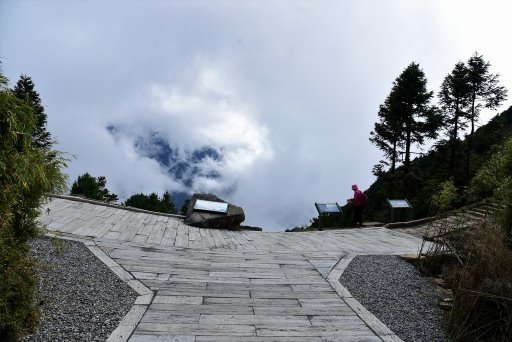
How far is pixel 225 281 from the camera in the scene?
16.7ft

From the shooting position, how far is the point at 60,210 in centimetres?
892

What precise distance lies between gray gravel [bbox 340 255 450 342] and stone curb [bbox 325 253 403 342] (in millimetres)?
88

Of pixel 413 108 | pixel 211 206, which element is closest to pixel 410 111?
pixel 413 108

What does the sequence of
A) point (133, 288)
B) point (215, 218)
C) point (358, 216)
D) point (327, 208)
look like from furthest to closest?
point (358, 216) → point (327, 208) → point (215, 218) → point (133, 288)

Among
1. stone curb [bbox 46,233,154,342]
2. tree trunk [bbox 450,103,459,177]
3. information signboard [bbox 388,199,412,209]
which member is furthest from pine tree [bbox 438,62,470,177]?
stone curb [bbox 46,233,154,342]

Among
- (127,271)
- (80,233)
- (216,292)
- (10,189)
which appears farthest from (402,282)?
(80,233)

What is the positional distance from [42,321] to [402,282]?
195 inches

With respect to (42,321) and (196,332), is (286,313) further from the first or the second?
(42,321)

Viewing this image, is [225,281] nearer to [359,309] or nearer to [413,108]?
[359,309]

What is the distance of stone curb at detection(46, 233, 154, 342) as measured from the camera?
3395 millimetres

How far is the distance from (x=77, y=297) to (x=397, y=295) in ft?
13.9

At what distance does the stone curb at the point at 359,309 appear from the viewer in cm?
374

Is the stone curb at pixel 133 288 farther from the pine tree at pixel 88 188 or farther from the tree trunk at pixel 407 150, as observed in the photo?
the tree trunk at pixel 407 150

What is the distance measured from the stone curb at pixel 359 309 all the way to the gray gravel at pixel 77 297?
8.98ft
